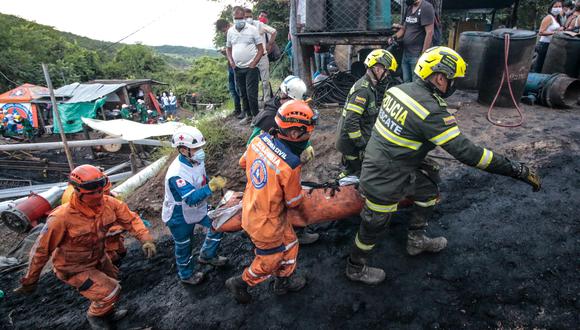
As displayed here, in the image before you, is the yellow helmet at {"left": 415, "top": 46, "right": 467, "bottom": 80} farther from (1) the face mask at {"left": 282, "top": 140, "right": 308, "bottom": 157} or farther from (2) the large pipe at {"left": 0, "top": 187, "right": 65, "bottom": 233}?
(2) the large pipe at {"left": 0, "top": 187, "right": 65, "bottom": 233}

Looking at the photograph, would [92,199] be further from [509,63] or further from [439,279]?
[509,63]

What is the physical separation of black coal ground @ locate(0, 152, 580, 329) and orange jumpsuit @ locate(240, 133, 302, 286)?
2.00 ft

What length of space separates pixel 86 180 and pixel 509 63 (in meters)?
6.73

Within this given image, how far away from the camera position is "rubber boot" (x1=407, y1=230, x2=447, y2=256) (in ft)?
11.0

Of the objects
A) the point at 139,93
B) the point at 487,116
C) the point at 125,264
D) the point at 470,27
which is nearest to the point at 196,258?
the point at 125,264

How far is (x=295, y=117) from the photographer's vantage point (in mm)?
2643

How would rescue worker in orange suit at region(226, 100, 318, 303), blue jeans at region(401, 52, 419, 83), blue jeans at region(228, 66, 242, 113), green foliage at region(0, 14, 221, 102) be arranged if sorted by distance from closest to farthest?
rescue worker in orange suit at region(226, 100, 318, 303), blue jeans at region(401, 52, 419, 83), blue jeans at region(228, 66, 242, 113), green foliage at region(0, 14, 221, 102)

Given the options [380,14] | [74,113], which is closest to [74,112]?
[74,113]

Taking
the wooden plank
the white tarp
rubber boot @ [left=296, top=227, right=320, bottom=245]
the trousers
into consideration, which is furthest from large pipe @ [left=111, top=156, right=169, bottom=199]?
the trousers

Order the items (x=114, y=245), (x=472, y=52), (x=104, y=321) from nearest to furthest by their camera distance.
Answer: (x=104, y=321) → (x=114, y=245) → (x=472, y=52)

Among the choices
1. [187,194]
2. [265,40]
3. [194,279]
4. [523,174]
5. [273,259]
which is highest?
[265,40]

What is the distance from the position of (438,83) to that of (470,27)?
34.3ft

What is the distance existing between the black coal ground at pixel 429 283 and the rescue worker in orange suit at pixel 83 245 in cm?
44

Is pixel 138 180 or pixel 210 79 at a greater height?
pixel 210 79
